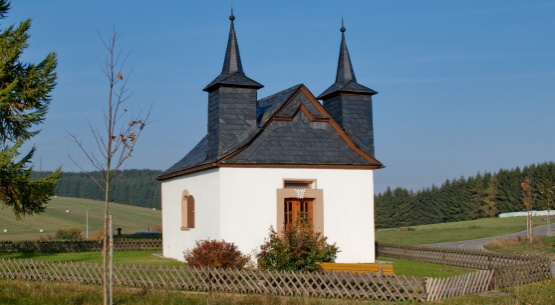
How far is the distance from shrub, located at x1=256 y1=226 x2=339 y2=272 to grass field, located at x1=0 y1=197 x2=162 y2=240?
42.0 m

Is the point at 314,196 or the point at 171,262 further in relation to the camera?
the point at 171,262

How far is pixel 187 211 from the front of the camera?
25484mm

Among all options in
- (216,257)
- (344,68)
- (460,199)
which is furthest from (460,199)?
(216,257)

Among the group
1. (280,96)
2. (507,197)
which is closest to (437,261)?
(280,96)

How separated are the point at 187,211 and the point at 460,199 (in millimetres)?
80710

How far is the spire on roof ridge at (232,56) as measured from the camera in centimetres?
2414

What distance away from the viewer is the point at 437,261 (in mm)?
25125

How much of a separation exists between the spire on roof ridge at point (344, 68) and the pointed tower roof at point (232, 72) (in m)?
5.06

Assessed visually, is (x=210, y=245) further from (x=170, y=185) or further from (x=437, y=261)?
(x=437, y=261)

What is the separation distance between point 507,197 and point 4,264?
85.6m

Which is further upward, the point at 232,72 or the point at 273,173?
the point at 232,72

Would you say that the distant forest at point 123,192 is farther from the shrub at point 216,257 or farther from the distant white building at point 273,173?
the shrub at point 216,257

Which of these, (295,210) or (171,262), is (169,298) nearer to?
(295,210)

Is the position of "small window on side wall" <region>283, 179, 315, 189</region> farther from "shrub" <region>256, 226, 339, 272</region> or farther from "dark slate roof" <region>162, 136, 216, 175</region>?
"dark slate roof" <region>162, 136, 216, 175</region>
